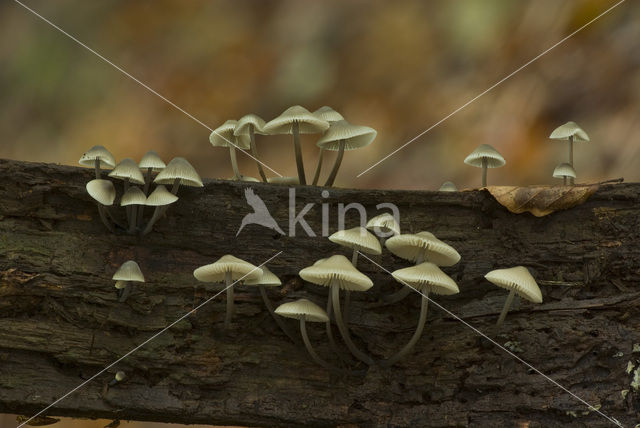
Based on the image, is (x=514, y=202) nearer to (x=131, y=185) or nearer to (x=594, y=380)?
(x=594, y=380)

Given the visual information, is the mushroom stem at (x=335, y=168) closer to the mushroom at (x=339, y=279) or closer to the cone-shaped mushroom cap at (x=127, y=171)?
the mushroom at (x=339, y=279)

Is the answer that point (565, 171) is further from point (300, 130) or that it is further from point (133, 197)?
point (133, 197)

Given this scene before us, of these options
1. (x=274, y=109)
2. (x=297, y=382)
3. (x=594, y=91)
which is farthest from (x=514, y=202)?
(x=274, y=109)

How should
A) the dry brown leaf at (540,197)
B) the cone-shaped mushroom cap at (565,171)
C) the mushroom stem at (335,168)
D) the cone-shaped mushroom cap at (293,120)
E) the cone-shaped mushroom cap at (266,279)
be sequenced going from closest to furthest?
the cone-shaped mushroom cap at (266,279) → the dry brown leaf at (540,197) → the cone-shaped mushroom cap at (293,120) → the mushroom stem at (335,168) → the cone-shaped mushroom cap at (565,171)

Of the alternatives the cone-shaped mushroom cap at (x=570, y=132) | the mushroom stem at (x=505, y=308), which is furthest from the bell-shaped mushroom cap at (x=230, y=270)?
the cone-shaped mushroom cap at (x=570, y=132)

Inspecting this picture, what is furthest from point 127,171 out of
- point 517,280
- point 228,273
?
point 517,280
